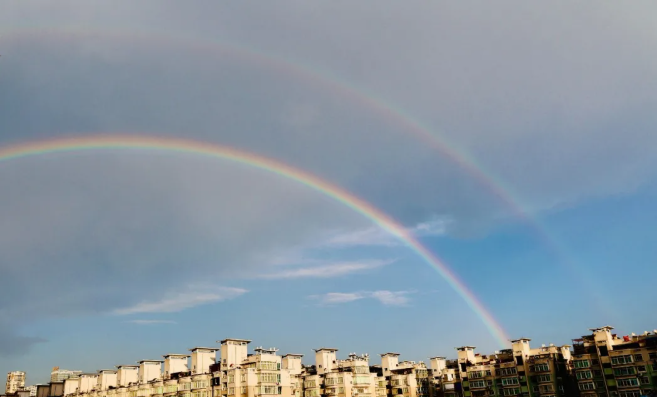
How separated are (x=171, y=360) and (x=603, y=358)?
84.8 metres

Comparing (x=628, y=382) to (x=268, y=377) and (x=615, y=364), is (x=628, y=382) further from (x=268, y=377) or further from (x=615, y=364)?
(x=268, y=377)

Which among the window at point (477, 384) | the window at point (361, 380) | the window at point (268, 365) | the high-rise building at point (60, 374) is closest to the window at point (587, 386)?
the window at point (477, 384)

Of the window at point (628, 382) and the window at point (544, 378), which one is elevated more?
the window at point (544, 378)

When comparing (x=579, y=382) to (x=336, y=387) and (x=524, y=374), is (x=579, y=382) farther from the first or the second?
(x=336, y=387)

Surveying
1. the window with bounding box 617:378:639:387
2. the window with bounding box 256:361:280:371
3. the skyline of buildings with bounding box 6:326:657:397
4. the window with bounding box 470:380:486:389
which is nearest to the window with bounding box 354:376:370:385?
the skyline of buildings with bounding box 6:326:657:397

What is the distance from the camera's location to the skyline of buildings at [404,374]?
88.0m

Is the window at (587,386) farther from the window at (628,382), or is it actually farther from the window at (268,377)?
the window at (268,377)

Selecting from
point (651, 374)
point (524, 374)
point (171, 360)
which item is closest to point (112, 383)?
point (171, 360)

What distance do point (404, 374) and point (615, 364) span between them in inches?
1834

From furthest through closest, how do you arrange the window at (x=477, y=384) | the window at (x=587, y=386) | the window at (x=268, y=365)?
the window at (x=477, y=384) → the window at (x=587, y=386) → the window at (x=268, y=365)

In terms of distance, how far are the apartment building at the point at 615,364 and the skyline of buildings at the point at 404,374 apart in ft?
0.52

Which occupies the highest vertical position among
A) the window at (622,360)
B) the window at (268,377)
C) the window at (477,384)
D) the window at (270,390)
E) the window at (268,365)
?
the window at (268,365)

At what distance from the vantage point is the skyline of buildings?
88000 mm

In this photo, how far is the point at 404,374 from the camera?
120375 millimetres
